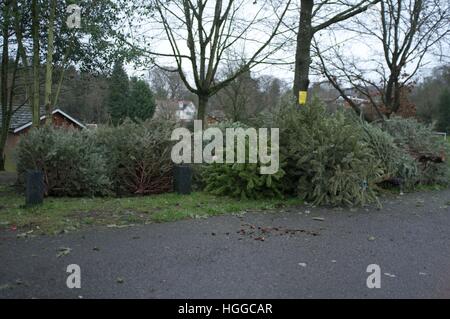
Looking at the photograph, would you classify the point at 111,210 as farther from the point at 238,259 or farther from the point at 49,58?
the point at 49,58

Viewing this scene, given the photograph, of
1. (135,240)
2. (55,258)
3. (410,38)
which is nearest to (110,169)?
(135,240)

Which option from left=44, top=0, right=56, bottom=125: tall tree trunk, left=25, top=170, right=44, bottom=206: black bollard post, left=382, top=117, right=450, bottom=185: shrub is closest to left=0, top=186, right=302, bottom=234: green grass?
left=25, top=170, right=44, bottom=206: black bollard post

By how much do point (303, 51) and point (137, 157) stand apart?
18.0 ft

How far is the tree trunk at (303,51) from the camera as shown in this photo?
11250 mm

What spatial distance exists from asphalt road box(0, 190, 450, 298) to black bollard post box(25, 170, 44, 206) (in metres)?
1.50

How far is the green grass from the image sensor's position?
5.85 m

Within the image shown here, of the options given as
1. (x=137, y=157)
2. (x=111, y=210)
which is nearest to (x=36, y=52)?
(x=137, y=157)

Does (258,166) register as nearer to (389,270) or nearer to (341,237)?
(341,237)

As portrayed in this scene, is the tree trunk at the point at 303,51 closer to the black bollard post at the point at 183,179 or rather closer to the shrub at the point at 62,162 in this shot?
the black bollard post at the point at 183,179

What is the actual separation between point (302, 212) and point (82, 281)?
4.33 meters

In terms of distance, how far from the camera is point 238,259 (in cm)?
463

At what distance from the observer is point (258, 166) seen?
807 centimetres

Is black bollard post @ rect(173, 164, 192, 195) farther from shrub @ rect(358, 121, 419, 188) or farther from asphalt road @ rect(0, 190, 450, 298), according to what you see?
shrub @ rect(358, 121, 419, 188)

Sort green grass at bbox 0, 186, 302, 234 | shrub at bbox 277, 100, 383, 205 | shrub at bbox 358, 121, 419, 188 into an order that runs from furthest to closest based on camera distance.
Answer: shrub at bbox 358, 121, 419, 188 → shrub at bbox 277, 100, 383, 205 → green grass at bbox 0, 186, 302, 234
